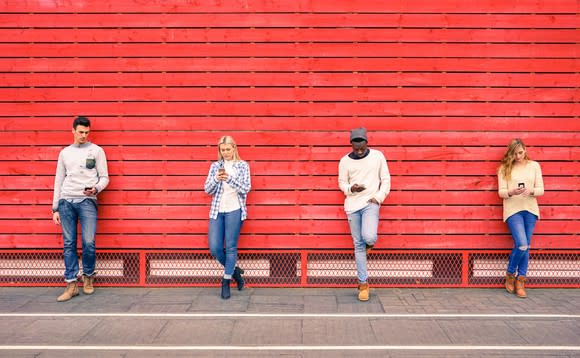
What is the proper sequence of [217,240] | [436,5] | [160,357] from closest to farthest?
[160,357]
[217,240]
[436,5]

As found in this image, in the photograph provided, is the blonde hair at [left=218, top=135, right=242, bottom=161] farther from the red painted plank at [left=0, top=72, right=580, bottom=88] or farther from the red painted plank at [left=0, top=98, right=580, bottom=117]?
the red painted plank at [left=0, top=72, right=580, bottom=88]

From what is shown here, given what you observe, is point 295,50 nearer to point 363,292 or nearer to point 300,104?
point 300,104

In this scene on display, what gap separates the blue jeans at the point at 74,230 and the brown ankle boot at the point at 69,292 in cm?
7

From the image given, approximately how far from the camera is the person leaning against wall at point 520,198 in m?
5.45

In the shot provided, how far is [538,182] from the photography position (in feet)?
18.0

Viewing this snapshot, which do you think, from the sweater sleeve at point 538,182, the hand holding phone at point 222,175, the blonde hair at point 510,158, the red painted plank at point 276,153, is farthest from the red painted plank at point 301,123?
the hand holding phone at point 222,175

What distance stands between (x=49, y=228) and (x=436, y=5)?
588 cm

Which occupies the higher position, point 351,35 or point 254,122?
point 351,35

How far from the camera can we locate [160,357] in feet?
12.6

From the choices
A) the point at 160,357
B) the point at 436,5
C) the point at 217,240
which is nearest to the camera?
the point at 160,357

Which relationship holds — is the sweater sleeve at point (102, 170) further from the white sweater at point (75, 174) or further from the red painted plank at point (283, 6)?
the red painted plank at point (283, 6)

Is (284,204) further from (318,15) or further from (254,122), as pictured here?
(318,15)

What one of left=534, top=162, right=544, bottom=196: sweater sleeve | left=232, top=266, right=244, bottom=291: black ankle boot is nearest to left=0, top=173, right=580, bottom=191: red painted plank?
left=534, top=162, right=544, bottom=196: sweater sleeve

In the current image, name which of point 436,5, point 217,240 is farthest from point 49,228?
point 436,5
